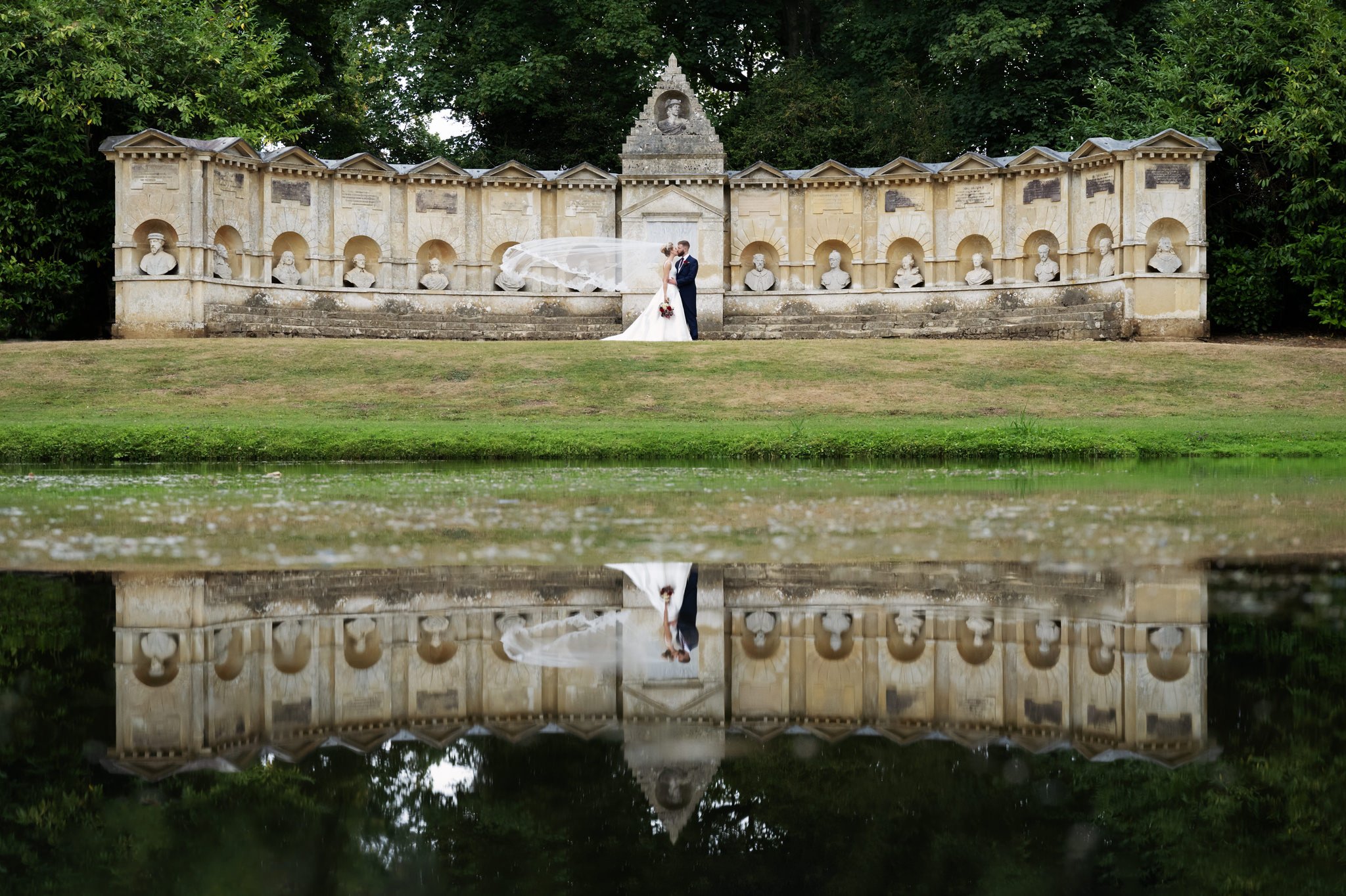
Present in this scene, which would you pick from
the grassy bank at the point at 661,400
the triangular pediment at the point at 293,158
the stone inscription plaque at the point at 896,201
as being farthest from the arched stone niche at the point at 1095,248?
the triangular pediment at the point at 293,158

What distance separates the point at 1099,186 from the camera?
3372cm

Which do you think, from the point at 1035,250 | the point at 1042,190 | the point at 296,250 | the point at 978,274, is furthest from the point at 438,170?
the point at 1035,250

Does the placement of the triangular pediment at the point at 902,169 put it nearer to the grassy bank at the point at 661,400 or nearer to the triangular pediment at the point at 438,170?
the grassy bank at the point at 661,400

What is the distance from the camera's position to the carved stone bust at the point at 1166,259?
1256 inches

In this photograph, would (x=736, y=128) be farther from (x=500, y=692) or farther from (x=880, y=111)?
(x=500, y=692)

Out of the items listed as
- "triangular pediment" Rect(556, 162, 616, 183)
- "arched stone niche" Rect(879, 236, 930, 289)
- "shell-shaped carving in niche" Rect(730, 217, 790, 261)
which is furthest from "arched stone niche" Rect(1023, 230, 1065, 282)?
"triangular pediment" Rect(556, 162, 616, 183)

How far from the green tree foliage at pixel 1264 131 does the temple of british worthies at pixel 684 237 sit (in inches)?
63.6

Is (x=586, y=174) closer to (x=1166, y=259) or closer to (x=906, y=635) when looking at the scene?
(x=1166, y=259)

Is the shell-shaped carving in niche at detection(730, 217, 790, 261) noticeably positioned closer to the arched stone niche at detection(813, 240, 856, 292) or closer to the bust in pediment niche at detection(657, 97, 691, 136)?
the arched stone niche at detection(813, 240, 856, 292)

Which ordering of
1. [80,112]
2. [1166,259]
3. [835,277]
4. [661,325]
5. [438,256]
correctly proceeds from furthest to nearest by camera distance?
[438,256] → [835,277] → [80,112] → [1166,259] → [661,325]

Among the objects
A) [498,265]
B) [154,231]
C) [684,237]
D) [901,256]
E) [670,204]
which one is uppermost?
[670,204]

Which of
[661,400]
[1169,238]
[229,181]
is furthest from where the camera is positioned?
[229,181]

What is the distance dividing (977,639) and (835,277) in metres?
32.4

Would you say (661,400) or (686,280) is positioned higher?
(686,280)
